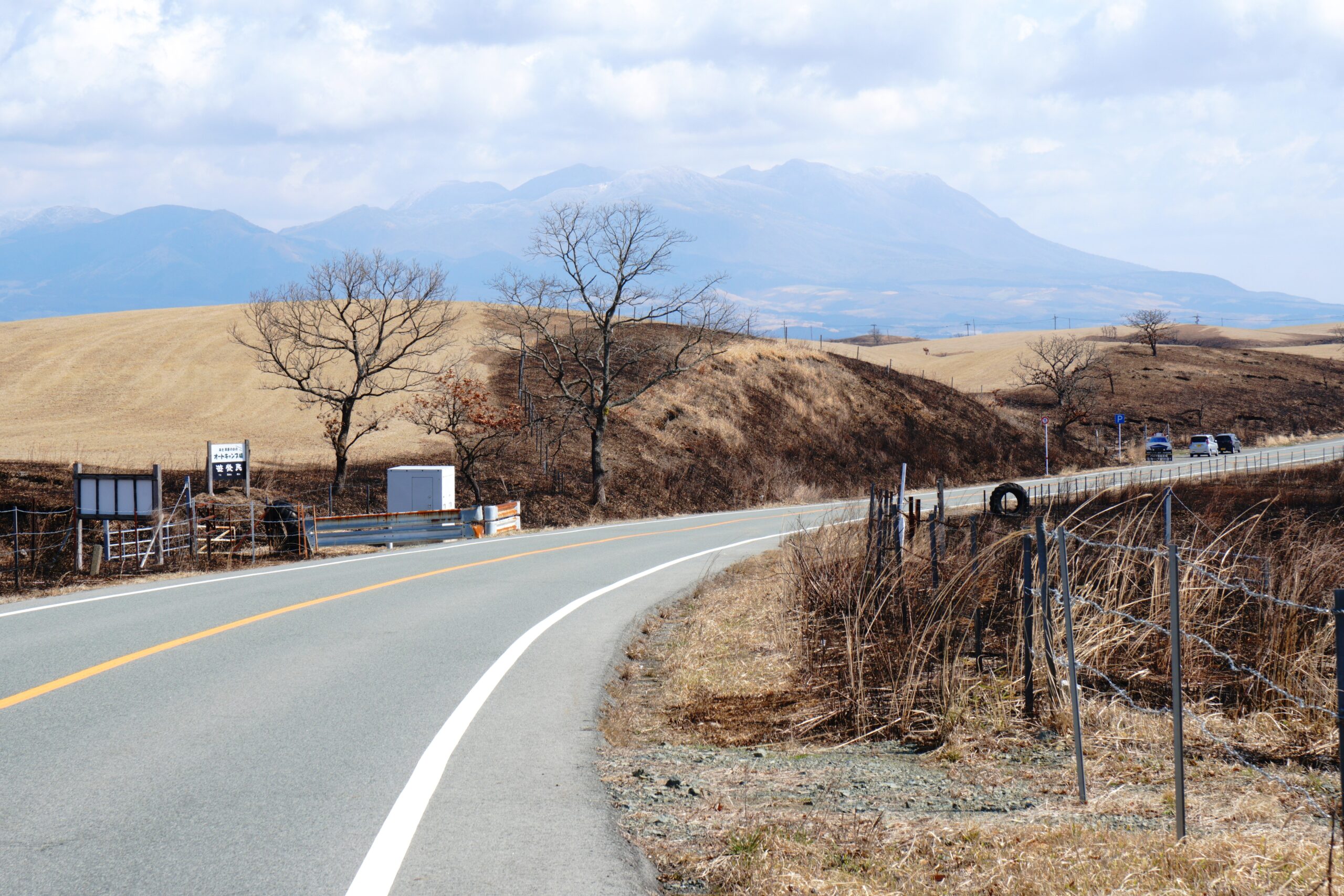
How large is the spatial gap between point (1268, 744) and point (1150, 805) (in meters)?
1.76

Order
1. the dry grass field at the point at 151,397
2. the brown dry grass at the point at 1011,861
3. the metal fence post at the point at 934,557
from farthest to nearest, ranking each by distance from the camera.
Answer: the dry grass field at the point at 151,397, the metal fence post at the point at 934,557, the brown dry grass at the point at 1011,861

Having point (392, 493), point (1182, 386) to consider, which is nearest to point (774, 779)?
point (392, 493)

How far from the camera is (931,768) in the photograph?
257 inches

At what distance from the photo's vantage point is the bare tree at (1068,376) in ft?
245

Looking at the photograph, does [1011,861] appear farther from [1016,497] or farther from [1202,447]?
[1202,447]

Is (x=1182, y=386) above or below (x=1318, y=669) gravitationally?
above

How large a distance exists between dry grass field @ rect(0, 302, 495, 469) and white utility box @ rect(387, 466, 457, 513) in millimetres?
10344

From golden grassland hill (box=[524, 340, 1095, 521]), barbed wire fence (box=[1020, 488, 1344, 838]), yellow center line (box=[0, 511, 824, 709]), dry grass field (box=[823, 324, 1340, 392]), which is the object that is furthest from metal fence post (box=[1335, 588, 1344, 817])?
dry grass field (box=[823, 324, 1340, 392])

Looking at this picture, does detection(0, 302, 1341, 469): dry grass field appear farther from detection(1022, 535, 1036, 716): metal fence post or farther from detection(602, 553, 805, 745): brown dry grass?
detection(1022, 535, 1036, 716): metal fence post

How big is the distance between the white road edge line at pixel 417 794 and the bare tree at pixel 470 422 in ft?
82.2

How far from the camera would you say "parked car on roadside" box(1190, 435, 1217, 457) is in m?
62.5

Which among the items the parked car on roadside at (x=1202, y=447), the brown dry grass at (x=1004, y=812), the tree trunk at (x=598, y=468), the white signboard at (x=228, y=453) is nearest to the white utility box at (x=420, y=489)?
the white signboard at (x=228, y=453)

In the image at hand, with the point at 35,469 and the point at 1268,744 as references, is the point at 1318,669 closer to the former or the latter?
the point at 1268,744

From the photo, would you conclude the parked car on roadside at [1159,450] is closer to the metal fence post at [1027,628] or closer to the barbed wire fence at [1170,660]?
the barbed wire fence at [1170,660]
